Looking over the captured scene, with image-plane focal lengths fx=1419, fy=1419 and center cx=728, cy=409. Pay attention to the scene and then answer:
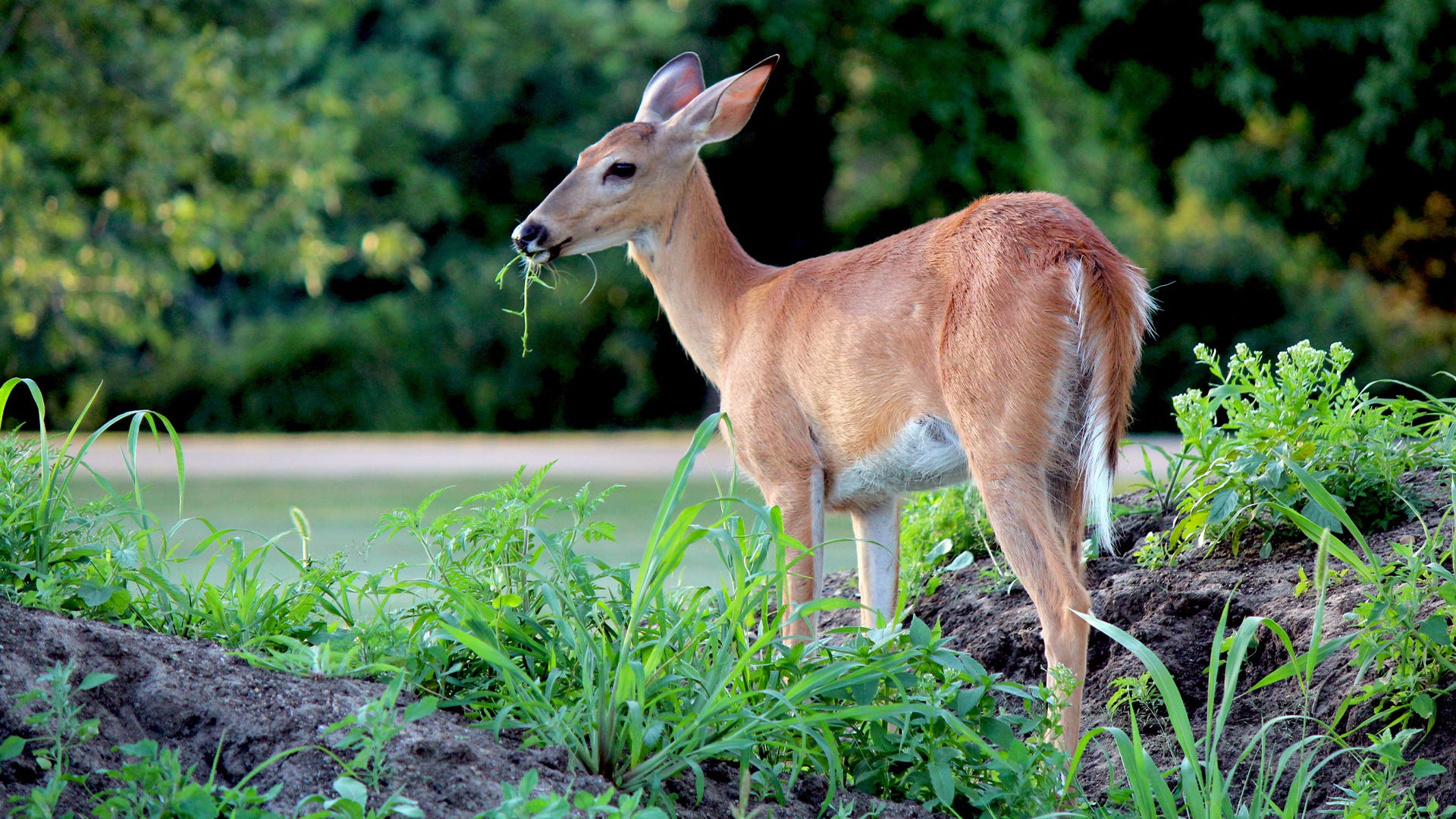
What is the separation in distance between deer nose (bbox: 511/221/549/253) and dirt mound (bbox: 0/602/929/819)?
2.60 meters

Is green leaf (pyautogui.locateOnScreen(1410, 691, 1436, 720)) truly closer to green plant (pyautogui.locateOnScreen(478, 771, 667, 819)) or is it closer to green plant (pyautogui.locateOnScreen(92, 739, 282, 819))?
green plant (pyautogui.locateOnScreen(478, 771, 667, 819))

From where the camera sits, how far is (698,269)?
5.60 meters

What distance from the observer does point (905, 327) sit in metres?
4.46

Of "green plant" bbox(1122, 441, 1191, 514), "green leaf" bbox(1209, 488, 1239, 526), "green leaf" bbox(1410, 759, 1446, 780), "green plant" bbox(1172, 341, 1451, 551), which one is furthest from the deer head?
"green leaf" bbox(1410, 759, 1446, 780)

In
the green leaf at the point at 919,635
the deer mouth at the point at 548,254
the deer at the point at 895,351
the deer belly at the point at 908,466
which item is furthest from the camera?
the deer mouth at the point at 548,254

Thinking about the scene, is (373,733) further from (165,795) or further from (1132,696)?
(1132,696)

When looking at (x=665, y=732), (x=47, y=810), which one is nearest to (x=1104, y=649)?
(x=665, y=732)

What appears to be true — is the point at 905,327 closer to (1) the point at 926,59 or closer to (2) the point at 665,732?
(2) the point at 665,732

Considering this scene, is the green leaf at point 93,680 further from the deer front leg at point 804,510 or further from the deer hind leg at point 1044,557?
the deer front leg at point 804,510

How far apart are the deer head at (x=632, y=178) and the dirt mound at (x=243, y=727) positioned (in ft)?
8.87

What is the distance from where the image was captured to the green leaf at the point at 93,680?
2588mm

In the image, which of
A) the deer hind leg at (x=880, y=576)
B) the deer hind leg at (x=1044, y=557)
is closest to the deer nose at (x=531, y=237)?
the deer hind leg at (x=880, y=576)

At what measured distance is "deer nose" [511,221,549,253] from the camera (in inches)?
210

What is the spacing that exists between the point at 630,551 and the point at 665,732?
756 centimetres
